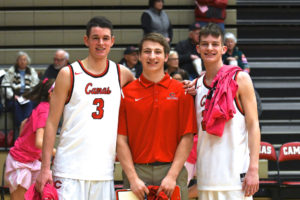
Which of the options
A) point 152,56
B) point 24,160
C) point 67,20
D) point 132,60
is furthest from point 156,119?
point 67,20

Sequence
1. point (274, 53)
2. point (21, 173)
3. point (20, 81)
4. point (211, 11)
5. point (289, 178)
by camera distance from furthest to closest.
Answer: point (274, 53)
point (211, 11)
point (20, 81)
point (289, 178)
point (21, 173)

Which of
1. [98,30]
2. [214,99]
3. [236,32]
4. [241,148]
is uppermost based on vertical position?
[236,32]

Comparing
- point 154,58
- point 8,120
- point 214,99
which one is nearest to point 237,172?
point 214,99

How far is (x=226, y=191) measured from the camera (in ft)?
13.8

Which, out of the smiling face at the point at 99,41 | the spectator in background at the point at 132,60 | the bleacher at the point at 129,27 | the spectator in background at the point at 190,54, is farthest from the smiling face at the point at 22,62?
the smiling face at the point at 99,41

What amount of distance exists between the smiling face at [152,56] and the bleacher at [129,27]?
23.1 feet

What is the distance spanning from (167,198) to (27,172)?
268 cm

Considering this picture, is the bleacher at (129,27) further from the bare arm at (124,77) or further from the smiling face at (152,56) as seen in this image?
the smiling face at (152,56)

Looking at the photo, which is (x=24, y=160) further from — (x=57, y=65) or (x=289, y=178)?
(x=289, y=178)

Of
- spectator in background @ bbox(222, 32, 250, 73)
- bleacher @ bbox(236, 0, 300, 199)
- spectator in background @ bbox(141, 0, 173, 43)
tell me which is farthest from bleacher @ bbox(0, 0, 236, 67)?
spectator in background @ bbox(222, 32, 250, 73)

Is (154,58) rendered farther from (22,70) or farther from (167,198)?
(22,70)

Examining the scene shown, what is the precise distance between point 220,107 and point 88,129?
1.08 metres

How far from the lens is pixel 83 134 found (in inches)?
170

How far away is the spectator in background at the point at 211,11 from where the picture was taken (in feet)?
35.4
